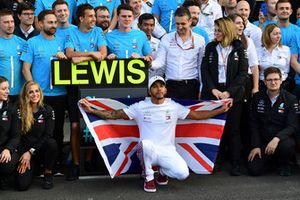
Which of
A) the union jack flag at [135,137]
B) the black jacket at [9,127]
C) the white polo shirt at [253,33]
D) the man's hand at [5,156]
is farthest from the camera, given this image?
the white polo shirt at [253,33]

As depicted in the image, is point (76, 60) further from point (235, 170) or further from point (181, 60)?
point (235, 170)

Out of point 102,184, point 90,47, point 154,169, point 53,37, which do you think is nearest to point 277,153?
point 154,169

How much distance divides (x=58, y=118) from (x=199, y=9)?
2648 mm

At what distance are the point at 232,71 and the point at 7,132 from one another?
2788mm

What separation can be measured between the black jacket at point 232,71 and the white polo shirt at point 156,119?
2.14ft

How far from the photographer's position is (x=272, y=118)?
711cm

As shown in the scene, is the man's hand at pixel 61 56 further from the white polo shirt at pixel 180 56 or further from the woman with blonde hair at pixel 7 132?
the white polo shirt at pixel 180 56

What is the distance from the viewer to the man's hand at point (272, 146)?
6949 millimetres

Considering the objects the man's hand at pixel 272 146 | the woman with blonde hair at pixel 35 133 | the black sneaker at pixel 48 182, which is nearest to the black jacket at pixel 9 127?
the woman with blonde hair at pixel 35 133

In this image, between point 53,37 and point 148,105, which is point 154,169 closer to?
point 148,105

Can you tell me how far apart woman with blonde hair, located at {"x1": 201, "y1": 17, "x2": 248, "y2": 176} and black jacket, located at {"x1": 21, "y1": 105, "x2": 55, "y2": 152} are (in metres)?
1.96

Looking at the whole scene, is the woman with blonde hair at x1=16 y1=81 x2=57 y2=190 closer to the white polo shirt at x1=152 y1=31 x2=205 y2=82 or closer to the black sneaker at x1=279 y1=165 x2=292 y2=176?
the white polo shirt at x1=152 y1=31 x2=205 y2=82

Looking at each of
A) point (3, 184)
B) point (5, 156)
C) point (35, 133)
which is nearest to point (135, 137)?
point (35, 133)

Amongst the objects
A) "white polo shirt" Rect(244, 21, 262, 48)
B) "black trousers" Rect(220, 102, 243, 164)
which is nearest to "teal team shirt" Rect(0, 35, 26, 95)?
"black trousers" Rect(220, 102, 243, 164)
